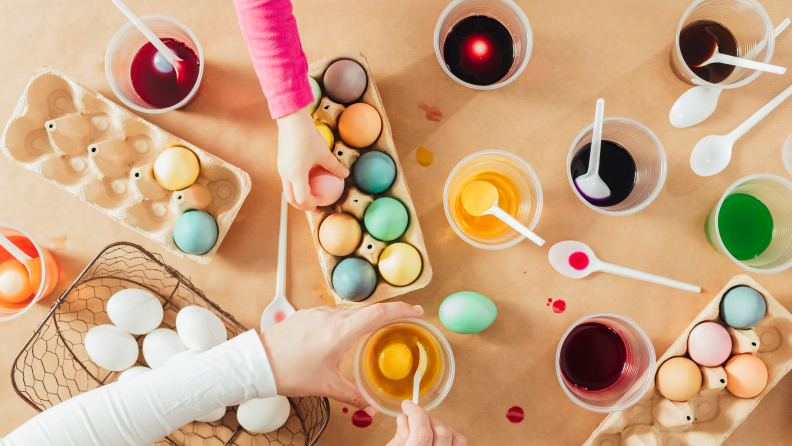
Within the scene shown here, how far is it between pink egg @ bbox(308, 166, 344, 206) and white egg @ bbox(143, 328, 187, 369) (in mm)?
419

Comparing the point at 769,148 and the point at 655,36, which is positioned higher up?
the point at 655,36

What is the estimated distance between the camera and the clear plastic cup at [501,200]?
938 millimetres

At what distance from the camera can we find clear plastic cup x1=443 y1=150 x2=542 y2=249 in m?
0.94

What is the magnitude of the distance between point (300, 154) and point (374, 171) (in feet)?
0.50

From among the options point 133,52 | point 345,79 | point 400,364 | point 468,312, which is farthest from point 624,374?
point 133,52

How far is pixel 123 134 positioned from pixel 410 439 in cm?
84

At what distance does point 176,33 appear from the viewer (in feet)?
3.32

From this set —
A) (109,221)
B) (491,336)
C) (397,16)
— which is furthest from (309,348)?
(397,16)

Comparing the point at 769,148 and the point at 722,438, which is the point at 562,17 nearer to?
the point at 769,148

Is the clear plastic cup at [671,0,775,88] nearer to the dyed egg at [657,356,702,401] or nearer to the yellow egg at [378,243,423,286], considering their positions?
the dyed egg at [657,356,702,401]

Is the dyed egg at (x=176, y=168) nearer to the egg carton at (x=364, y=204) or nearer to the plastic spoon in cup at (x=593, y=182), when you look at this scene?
the egg carton at (x=364, y=204)

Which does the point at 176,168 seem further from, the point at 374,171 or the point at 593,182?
the point at 593,182

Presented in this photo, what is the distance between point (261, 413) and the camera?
914 millimetres

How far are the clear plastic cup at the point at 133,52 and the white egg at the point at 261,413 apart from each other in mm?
617
